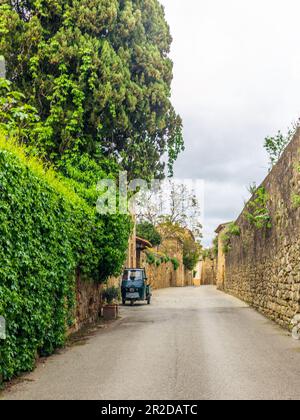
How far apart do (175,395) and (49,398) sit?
1452 millimetres

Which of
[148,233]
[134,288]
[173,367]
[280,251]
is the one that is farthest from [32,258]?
[148,233]

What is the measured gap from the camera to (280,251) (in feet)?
44.5

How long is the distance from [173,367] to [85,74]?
11.0 m

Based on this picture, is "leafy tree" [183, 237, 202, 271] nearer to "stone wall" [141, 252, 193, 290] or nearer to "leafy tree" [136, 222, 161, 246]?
"stone wall" [141, 252, 193, 290]

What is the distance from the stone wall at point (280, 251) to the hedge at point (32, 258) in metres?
5.17

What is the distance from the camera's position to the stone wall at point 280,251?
11695 millimetres

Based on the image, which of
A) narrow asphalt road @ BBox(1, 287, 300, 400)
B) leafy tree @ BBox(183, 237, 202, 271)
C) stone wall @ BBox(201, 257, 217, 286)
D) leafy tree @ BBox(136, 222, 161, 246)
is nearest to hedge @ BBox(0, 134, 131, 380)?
narrow asphalt road @ BBox(1, 287, 300, 400)

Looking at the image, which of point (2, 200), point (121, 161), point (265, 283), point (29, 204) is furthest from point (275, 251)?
point (2, 200)

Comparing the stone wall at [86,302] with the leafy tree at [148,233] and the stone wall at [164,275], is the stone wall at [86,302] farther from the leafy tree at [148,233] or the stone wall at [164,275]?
the leafy tree at [148,233]

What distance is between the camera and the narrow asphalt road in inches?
230

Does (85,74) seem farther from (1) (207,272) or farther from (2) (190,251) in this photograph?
(1) (207,272)

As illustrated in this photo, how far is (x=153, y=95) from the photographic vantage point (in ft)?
58.4

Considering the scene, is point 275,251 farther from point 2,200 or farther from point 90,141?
point 2,200

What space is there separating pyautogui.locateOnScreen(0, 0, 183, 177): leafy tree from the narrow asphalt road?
22.7 feet
